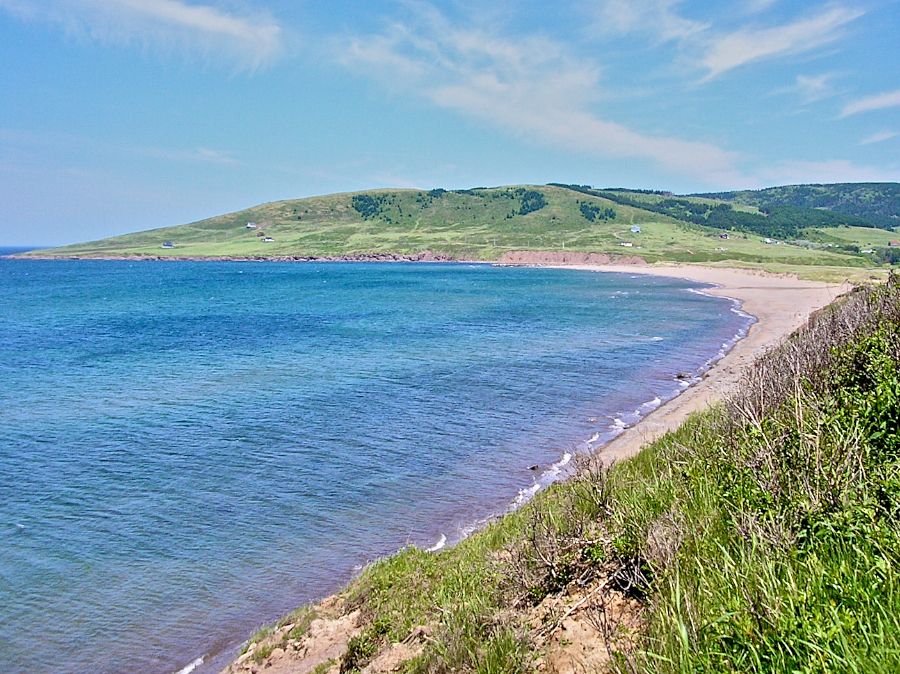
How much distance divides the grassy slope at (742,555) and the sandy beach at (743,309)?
2794 mm

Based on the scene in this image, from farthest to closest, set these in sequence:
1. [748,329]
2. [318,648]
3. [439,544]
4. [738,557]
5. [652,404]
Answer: [748,329] < [652,404] < [439,544] < [318,648] < [738,557]

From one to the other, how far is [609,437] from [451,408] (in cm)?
686

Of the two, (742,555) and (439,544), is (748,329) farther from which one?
(742,555)

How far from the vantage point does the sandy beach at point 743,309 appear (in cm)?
2016

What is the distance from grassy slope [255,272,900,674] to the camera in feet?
13.9

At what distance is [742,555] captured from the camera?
4953mm

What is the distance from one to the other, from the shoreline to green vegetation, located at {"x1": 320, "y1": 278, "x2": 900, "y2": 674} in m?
1.44

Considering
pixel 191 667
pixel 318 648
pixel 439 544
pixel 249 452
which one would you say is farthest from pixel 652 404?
pixel 191 667

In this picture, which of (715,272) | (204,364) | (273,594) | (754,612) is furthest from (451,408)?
(715,272)

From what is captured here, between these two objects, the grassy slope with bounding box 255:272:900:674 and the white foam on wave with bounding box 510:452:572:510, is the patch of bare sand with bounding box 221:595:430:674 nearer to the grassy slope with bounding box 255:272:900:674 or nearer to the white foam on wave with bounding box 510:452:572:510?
the grassy slope with bounding box 255:272:900:674

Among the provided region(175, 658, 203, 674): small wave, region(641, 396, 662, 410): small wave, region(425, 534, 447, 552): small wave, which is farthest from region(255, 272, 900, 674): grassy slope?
region(641, 396, 662, 410): small wave

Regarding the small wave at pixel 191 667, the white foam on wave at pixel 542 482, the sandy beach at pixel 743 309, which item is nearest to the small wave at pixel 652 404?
the sandy beach at pixel 743 309

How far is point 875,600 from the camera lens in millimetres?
4043

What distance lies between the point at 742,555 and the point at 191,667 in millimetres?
8987
